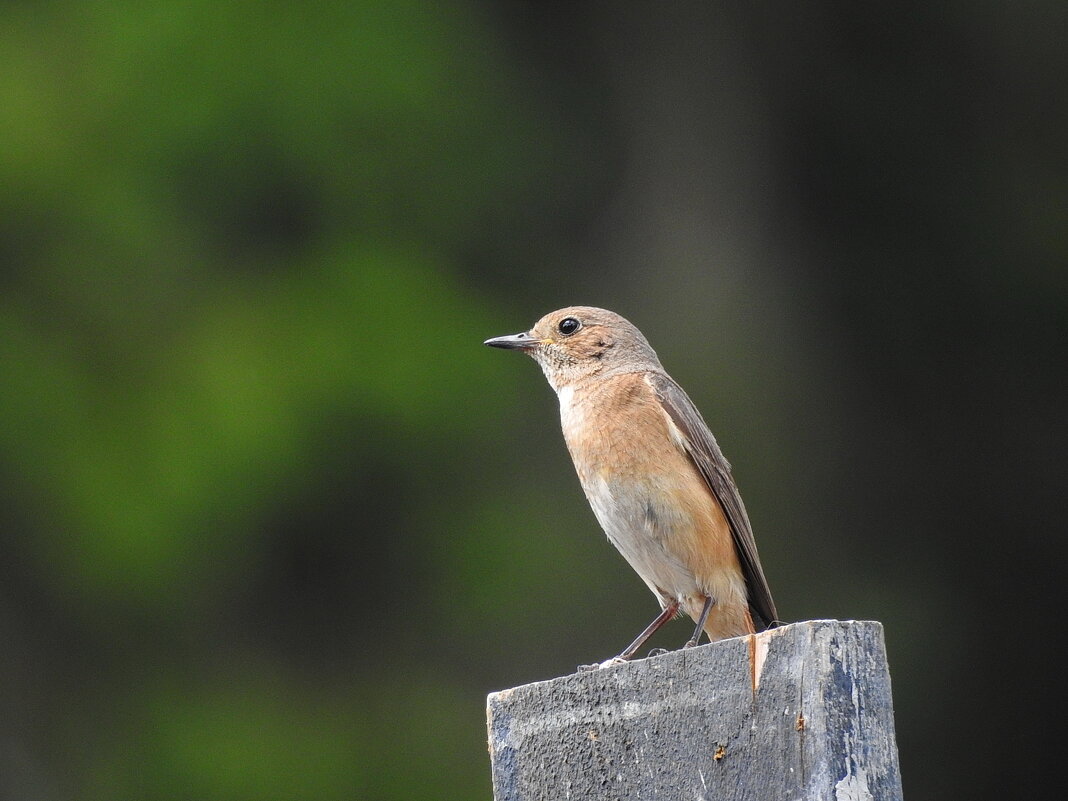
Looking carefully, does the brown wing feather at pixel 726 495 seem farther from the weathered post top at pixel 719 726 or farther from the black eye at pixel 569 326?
the weathered post top at pixel 719 726

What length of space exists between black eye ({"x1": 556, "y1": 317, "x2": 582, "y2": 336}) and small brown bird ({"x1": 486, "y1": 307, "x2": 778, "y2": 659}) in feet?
1.18

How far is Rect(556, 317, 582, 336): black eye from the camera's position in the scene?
5.82 m

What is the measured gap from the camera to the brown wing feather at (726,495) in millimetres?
5176

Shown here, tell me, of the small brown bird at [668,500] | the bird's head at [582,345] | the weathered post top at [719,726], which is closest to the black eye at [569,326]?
the bird's head at [582,345]

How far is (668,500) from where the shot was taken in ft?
16.6

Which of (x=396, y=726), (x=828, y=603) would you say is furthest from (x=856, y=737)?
(x=396, y=726)

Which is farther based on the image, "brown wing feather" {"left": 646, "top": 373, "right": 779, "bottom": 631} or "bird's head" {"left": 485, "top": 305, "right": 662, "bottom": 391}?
"bird's head" {"left": 485, "top": 305, "right": 662, "bottom": 391}

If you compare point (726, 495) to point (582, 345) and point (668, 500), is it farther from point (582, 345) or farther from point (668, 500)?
point (582, 345)

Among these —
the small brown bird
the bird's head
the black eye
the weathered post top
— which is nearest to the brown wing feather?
the small brown bird

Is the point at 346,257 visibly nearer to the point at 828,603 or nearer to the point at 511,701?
the point at 828,603

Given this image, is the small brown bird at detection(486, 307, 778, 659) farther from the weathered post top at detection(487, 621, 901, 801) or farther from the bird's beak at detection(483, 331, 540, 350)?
the weathered post top at detection(487, 621, 901, 801)

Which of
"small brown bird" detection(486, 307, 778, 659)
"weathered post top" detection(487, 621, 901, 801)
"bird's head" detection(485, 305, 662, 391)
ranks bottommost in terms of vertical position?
"weathered post top" detection(487, 621, 901, 801)

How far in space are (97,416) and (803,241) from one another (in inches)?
183

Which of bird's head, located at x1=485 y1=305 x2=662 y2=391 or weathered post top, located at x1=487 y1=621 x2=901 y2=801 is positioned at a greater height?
bird's head, located at x1=485 y1=305 x2=662 y2=391
